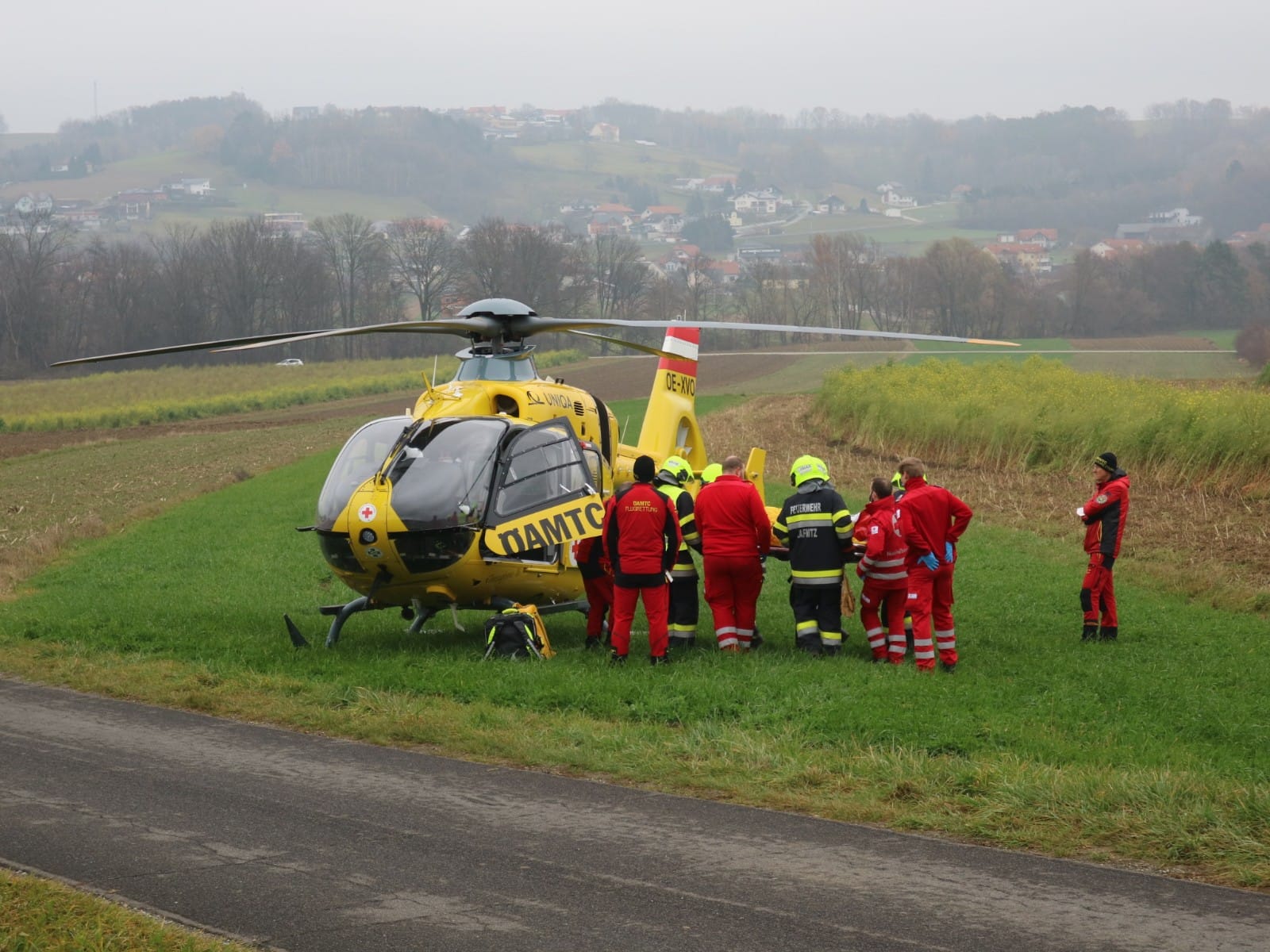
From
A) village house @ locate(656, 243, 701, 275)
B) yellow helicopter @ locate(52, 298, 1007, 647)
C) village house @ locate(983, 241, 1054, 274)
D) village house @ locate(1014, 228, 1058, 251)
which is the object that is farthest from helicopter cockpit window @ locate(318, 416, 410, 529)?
village house @ locate(1014, 228, 1058, 251)

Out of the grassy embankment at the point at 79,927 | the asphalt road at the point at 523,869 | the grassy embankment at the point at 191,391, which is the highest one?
the grassy embankment at the point at 79,927

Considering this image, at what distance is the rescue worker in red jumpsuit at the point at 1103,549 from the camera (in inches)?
507

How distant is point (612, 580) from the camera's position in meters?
12.0

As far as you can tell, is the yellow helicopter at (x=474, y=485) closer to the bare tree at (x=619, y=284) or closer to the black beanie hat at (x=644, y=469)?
the black beanie hat at (x=644, y=469)

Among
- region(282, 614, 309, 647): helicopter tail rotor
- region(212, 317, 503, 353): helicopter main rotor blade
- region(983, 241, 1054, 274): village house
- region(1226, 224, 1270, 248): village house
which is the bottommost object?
region(282, 614, 309, 647): helicopter tail rotor

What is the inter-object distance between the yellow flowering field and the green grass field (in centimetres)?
877

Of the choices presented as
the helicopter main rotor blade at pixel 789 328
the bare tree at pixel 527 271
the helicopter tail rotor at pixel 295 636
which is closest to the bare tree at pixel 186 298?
the bare tree at pixel 527 271

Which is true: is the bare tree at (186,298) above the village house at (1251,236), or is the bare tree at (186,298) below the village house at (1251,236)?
below

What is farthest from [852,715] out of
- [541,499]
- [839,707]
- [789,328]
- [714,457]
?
[714,457]

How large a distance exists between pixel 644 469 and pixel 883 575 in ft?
7.24

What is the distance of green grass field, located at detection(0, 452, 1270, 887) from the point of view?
7301mm

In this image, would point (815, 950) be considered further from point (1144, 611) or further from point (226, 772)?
point (1144, 611)

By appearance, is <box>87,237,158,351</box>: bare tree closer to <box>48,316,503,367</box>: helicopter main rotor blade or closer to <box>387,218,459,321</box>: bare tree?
<box>387,218,459,321</box>: bare tree

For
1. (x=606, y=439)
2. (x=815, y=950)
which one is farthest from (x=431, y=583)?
(x=815, y=950)
